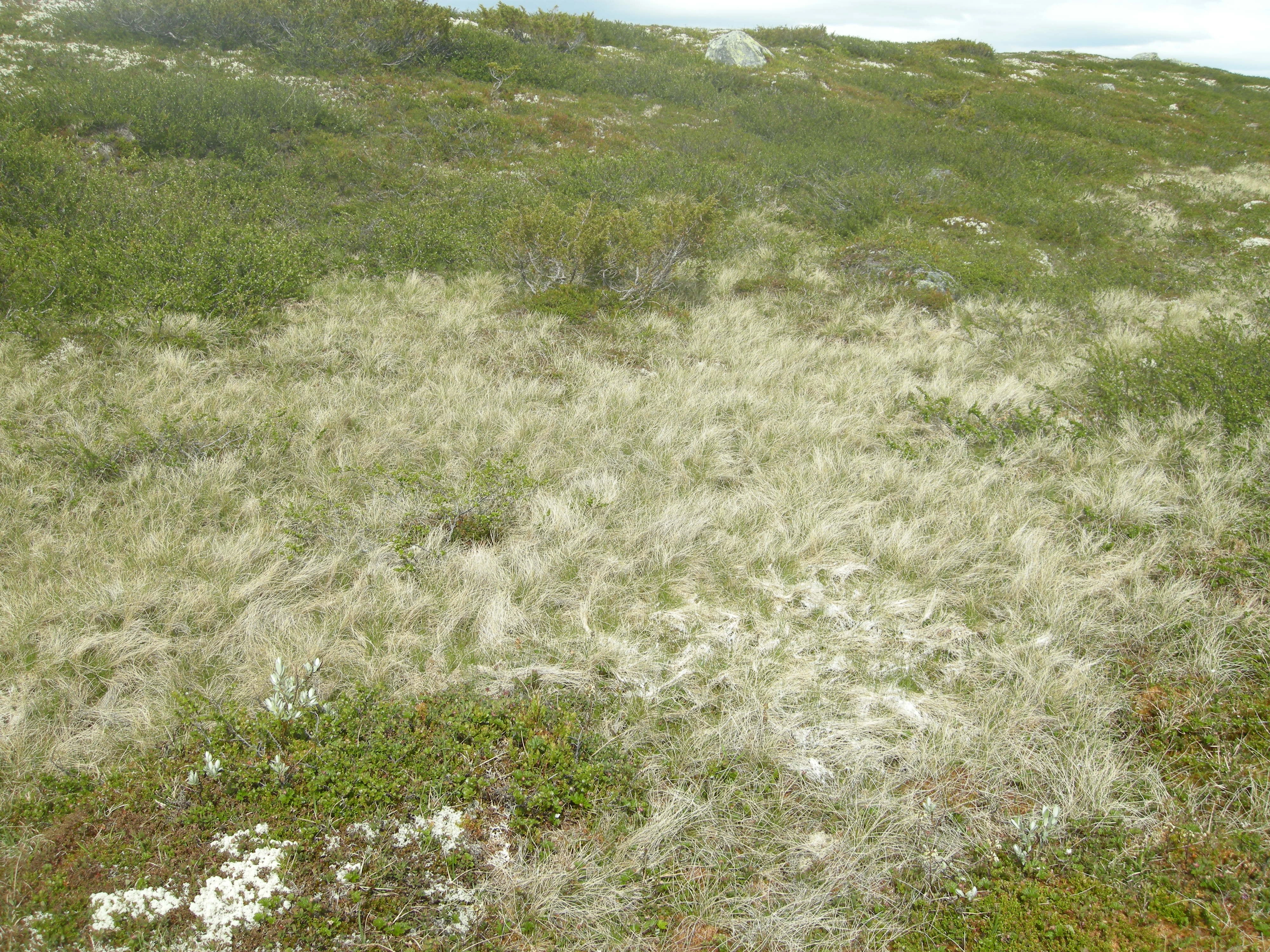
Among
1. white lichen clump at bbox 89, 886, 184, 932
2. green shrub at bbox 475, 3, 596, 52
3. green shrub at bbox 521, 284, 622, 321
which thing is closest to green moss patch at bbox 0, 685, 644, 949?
white lichen clump at bbox 89, 886, 184, 932

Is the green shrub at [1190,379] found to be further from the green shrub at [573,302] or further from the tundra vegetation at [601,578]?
the green shrub at [573,302]

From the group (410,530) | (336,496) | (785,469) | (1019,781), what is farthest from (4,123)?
(1019,781)

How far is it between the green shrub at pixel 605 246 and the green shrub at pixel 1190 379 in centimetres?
519

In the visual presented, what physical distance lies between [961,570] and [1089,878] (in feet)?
6.57

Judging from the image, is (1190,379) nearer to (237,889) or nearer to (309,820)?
(309,820)

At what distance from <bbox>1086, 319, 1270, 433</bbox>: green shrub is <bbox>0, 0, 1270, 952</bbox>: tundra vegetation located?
53mm

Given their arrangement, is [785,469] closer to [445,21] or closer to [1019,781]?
[1019,781]

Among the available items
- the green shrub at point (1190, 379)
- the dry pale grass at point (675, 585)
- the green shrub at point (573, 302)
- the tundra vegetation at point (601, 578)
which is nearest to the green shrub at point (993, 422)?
the tundra vegetation at point (601, 578)

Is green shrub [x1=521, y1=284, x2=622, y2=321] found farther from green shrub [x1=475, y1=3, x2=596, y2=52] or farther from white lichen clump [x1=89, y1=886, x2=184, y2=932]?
green shrub [x1=475, y1=3, x2=596, y2=52]

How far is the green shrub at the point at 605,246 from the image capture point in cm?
842

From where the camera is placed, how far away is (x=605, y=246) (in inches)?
333

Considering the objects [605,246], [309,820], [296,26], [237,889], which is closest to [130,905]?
[237,889]

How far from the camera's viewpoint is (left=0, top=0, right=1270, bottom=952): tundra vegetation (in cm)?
235

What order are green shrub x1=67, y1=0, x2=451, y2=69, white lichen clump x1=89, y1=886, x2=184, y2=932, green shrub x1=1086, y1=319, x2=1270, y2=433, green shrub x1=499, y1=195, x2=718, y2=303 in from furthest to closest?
green shrub x1=67, y1=0, x2=451, y2=69 → green shrub x1=499, y1=195, x2=718, y2=303 → green shrub x1=1086, y1=319, x2=1270, y2=433 → white lichen clump x1=89, y1=886, x2=184, y2=932
